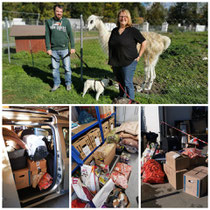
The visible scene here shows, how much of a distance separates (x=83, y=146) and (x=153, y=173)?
1.38 m

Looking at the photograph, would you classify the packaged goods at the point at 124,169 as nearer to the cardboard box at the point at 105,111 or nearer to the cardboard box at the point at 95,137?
the cardboard box at the point at 95,137

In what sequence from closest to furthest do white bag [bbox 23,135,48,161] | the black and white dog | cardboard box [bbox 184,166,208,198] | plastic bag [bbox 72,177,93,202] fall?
1. white bag [bbox 23,135,48,161]
2. plastic bag [bbox 72,177,93,202]
3. cardboard box [bbox 184,166,208,198]
4. the black and white dog

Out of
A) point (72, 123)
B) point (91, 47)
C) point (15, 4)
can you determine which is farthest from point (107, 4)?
point (72, 123)

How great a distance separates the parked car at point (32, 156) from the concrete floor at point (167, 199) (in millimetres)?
1270

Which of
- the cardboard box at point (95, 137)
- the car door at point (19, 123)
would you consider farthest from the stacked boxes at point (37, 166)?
the cardboard box at point (95, 137)

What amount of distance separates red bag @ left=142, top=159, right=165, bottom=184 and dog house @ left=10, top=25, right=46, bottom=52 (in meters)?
6.81

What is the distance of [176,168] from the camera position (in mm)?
3025

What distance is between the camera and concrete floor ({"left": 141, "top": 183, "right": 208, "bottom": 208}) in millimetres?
2740

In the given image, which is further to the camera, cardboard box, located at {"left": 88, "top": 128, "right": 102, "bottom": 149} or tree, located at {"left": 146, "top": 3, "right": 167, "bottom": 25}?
tree, located at {"left": 146, "top": 3, "right": 167, "bottom": 25}

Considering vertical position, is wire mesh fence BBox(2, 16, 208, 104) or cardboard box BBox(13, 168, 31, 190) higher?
wire mesh fence BBox(2, 16, 208, 104)

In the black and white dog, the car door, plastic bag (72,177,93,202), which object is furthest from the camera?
the black and white dog

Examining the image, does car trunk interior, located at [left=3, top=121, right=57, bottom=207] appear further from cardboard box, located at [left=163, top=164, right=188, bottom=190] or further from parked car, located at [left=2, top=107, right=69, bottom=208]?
cardboard box, located at [left=163, top=164, right=188, bottom=190]

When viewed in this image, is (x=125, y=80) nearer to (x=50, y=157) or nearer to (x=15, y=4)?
(x=50, y=157)

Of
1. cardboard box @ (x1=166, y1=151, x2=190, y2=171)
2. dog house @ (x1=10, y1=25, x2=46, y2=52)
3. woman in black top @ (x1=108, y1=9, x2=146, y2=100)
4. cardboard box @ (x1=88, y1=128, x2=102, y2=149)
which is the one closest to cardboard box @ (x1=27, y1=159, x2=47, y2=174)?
cardboard box @ (x1=88, y1=128, x2=102, y2=149)
